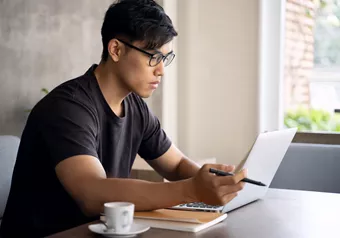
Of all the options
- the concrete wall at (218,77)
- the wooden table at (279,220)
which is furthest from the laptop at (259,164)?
the concrete wall at (218,77)

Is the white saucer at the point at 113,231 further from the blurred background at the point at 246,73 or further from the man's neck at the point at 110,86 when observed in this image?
the blurred background at the point at 246,73

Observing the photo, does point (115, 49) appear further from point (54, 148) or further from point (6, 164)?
point (6, 164)

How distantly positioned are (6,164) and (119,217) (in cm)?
121

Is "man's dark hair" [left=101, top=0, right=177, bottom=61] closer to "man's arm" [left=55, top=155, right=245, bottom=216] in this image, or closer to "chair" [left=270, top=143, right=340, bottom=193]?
Result: "man's arm" [left=55, top=155, right=245, bottom=216]

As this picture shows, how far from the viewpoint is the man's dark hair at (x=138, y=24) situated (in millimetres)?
1797

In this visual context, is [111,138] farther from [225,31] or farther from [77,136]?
[225,31]

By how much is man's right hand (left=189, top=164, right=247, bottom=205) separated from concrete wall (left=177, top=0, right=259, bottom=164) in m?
2.28

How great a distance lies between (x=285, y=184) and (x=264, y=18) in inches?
57.5

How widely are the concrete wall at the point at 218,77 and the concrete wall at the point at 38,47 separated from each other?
741 mm

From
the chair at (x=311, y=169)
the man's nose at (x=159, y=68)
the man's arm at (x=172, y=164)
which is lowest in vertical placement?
the chair at (x=311, y=169)

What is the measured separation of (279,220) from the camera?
1599 millimetres

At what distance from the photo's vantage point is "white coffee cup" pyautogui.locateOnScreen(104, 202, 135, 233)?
1345mm

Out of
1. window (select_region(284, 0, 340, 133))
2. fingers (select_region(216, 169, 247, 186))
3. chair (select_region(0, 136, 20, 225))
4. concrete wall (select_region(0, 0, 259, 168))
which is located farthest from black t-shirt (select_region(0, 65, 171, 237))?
window (select_region(284, 0, 340, 133))

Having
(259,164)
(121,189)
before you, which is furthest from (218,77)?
(121,189)
